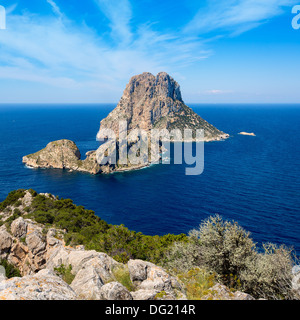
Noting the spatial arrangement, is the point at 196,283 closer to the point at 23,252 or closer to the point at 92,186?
the point at 23,252

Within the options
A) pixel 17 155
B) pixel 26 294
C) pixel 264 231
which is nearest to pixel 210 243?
pixel 26 294

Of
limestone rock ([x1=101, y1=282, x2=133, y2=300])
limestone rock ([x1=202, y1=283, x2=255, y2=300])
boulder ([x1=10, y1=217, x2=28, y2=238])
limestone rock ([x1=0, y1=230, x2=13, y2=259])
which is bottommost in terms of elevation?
limestone rock ([x1=0, y1=230, x2=13, y2=259])

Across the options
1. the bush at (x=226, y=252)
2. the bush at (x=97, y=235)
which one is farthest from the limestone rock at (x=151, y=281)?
the bush at (x=226, y=252)

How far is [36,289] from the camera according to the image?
10.9 meters

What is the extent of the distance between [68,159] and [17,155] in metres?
42.4

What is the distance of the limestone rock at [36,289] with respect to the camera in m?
10.2

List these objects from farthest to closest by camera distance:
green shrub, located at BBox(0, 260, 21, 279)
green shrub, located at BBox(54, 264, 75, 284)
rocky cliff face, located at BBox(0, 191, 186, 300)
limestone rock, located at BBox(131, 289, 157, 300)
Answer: green shrub, located at BBox(0, 260, 21, 279) < green shrub, located at BBox(54, 264, 75, 284) < limestone rock, located at BBox(131, 289, 157, 300) < rocky cliff face, located at BBox(0, 191, 186, 300)

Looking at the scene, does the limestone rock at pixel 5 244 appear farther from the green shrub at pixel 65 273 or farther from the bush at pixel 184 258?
the bush at pixel 184 258

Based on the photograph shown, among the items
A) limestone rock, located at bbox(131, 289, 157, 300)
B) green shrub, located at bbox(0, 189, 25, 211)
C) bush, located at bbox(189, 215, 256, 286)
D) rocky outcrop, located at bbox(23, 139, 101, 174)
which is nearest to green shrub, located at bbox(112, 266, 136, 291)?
limestone rock, located at bbox(131, 289, 157, 300)

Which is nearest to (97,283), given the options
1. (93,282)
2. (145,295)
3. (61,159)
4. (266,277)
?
(93,282)

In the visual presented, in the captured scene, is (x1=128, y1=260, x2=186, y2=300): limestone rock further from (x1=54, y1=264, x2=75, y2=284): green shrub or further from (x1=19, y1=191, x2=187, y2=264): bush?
(x1=19, y1=191, x2=187, y2=264): bush

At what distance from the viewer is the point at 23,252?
34.5m

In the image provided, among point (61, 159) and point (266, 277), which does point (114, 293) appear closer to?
point (266, 277)

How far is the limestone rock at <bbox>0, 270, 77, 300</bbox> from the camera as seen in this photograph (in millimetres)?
10195
